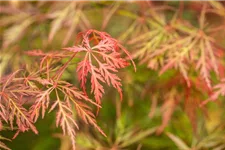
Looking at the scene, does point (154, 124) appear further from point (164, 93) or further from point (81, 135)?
point (81, 135)

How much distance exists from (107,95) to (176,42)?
550mm

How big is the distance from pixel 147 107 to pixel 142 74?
0.52 feet

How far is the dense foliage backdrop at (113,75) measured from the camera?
0.84 m

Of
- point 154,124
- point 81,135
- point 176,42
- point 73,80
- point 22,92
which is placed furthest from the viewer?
point 154,124

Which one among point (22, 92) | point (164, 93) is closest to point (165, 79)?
point (164, 93)

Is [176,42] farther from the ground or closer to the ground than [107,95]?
farther from the ground

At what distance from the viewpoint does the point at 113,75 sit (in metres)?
0.83

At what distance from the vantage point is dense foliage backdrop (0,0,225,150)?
2.76 feet

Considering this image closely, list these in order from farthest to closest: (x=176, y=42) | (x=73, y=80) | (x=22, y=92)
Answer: (x=73, y=80)
(x=176, y=42)
(x=22, y=92)

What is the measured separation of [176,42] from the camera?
1.09 meters

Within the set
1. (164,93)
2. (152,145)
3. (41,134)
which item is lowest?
(152,145)

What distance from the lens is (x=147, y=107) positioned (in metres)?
1.53

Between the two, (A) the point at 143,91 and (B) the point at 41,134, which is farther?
(B) the point at 41,134

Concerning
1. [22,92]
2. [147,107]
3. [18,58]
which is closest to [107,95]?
[147,107]
